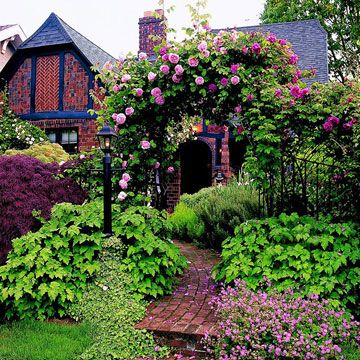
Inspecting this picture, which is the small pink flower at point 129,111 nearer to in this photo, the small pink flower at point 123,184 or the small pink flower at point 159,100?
the small pink flower at point 159,100

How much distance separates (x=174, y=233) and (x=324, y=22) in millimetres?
17077

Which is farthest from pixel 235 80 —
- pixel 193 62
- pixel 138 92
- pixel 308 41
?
pixel 308 41

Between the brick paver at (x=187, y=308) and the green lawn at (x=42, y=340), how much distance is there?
0.54m

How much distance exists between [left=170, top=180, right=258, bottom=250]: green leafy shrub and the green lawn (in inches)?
117

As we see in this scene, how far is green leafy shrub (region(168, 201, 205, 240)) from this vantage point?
23.3ft

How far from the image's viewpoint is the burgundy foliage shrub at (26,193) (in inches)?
179

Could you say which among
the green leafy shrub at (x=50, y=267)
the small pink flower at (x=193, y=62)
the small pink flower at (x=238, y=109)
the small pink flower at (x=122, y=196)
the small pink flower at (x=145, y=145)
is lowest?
the green leafy shrub at (x=50, y=267)

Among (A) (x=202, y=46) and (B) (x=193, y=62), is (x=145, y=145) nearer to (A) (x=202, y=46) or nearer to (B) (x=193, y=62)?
(B) (x=193, y=62)

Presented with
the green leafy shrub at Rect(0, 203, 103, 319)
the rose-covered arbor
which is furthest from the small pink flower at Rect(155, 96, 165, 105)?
the green leafy shrub at Rect(0, 203, 103, 319)

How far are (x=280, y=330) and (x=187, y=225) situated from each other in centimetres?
420

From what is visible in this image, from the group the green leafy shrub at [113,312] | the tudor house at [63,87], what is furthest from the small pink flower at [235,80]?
the tudor house at [63,87]

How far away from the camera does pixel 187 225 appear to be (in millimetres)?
7379

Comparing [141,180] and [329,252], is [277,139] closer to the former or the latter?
[329,252]

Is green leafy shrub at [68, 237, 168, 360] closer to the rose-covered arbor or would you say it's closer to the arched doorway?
the rose-covered arbor
